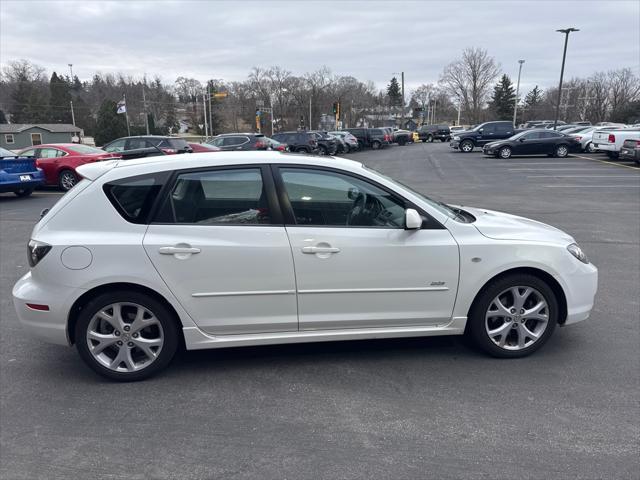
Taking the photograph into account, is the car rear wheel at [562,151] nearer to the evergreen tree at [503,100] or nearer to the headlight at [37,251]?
the headlight at [37,251]

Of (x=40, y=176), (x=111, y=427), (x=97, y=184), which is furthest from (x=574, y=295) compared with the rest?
(x=40, y=176)

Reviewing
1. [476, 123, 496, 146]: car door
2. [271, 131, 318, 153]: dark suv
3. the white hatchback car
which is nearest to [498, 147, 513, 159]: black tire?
[476, 123, 496, 146]: car door

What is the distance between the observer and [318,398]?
343cm

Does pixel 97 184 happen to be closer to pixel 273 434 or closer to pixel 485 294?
pixel 273 434

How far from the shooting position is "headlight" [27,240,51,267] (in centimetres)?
350

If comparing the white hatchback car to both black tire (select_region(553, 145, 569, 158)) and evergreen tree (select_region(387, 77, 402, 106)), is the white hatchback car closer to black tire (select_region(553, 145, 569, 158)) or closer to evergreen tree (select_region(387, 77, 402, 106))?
black tire (select_region(553, 145, 569, 158))

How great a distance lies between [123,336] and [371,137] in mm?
39767

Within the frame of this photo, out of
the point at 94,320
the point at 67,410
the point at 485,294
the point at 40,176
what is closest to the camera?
the point at 67,410

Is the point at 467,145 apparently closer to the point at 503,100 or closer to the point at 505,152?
the point at 505,152

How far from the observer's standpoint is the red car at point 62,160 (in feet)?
49.9

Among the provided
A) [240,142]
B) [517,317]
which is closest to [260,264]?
[517,317]

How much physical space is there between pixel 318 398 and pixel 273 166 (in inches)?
67.8

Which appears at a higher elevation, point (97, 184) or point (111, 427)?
point (97, 184)

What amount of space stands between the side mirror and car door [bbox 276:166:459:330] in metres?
0.09
